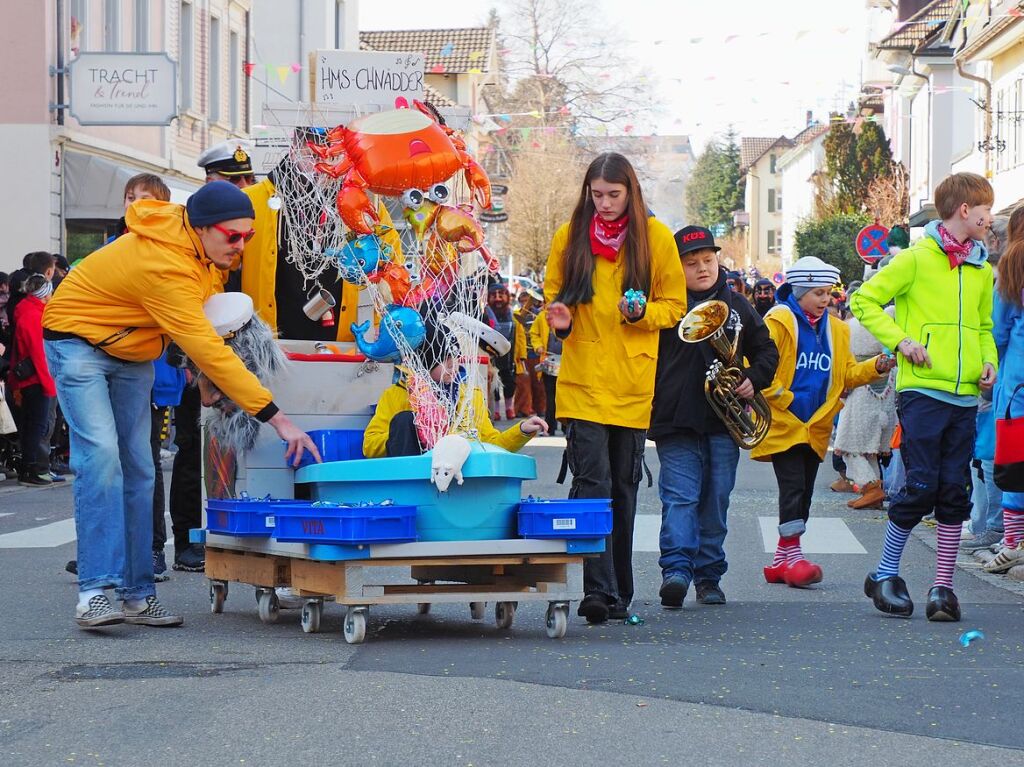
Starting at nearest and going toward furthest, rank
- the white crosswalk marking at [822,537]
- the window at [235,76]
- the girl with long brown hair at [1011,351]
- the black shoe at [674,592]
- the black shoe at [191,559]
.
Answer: the black shoe at [674,592] < the girl with long brown hair at [1011,351] < the black shoe at [191,559] < the white crosswalk marking at [822,537] < the window at [235,76]

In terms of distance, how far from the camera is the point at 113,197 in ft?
82.4

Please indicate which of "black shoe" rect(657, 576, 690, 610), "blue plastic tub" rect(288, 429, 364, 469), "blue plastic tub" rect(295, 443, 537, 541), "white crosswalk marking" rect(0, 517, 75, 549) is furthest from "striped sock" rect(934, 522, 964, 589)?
"white crosswalk marking" rect(0, 517, 75, 549)

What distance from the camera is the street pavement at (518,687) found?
5.00 metres

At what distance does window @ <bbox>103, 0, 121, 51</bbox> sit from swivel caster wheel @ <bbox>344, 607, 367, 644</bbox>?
2206cm

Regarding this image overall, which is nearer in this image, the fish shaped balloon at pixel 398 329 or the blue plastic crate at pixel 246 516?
the blue plastic crate at pixel 246 516

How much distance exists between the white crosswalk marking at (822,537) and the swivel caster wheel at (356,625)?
174 inches

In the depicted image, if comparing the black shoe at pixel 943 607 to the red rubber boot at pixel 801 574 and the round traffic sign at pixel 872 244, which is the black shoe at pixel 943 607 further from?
the round traffic sign at pixel 872 244

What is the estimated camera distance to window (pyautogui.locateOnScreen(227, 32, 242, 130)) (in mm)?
35906

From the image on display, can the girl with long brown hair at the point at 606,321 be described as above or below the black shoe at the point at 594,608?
above

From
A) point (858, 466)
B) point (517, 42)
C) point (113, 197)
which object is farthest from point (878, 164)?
point (858, 466)

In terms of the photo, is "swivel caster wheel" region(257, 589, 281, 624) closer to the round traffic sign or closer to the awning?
the awning

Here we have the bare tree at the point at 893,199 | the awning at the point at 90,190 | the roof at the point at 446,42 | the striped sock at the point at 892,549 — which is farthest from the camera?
the roof at the point at 446,42

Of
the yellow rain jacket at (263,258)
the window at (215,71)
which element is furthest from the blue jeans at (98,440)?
the window at (215,71)

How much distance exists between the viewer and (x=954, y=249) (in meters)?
7.80
